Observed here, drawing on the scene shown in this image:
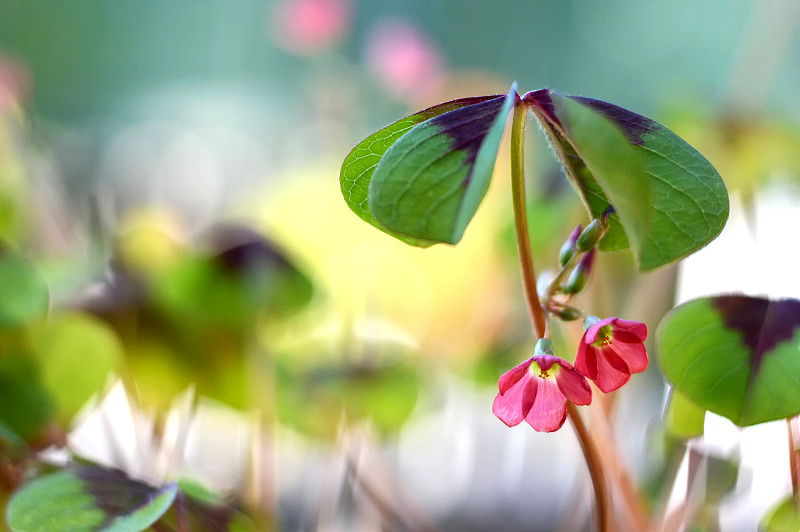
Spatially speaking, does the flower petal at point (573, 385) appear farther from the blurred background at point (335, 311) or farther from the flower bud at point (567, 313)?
the blurred background at point (335, 311)

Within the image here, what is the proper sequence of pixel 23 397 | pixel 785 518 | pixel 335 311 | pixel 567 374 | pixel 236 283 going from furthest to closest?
1. pixel 335 311
2. pixel 236 283
3. pixel 23 397
4. pixel 785 518
5. pixel 567 374

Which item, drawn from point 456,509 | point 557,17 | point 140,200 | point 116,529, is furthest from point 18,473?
point 557,17

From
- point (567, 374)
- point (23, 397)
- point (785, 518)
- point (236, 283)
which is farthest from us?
point (236, 283)

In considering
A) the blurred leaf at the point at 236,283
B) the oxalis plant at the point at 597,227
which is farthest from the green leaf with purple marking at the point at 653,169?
the blurred leaf at the point at 236,283

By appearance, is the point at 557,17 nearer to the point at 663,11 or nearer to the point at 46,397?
the point at 663,11

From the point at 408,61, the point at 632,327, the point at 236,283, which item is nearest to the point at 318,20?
the point at 408,61

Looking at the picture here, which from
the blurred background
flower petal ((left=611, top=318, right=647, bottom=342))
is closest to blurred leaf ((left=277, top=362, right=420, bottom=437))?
the blurred background

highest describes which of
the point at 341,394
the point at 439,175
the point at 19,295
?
the point at 439,175

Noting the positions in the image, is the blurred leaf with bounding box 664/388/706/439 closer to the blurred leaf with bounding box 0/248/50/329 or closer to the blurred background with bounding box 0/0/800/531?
the blurred background with bounding box 0/0/800/531

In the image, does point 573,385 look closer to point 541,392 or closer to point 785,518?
point 541,392
